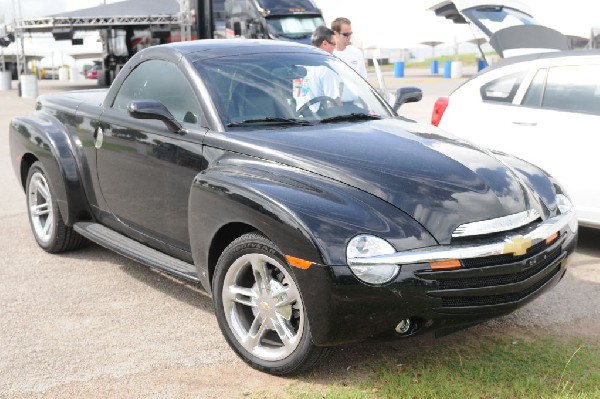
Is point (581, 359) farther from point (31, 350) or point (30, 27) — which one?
point (30, 27)

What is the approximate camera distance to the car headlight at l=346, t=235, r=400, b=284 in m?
3.46

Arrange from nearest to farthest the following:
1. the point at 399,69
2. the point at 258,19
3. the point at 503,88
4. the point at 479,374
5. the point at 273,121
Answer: the point at 479,374 → the point at 273,121 → the point at 503,88 → the point at 258,19 → the point at 399,69

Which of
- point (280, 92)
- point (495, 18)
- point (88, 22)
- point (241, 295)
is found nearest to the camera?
point (241, 295)

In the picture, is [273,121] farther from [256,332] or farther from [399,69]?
[399,69]

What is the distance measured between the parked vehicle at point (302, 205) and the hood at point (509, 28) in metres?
17.5

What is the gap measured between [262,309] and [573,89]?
3.84 m

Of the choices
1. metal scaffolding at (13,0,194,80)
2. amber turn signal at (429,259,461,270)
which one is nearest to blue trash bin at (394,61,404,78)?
metal scaffolding at (13,0,194,80)

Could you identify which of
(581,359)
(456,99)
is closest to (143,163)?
(581,359)

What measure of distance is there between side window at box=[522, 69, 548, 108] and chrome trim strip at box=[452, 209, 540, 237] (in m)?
3.00

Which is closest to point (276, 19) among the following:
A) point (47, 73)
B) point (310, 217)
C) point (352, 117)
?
point (352, 117)

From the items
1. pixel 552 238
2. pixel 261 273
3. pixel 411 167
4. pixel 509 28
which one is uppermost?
pixel 509 28

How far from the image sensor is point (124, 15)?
31.3 m

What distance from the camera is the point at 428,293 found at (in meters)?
3.51

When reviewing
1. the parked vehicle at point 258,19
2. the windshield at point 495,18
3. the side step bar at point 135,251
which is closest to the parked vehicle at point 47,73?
the parked vehicle at point 258,19
